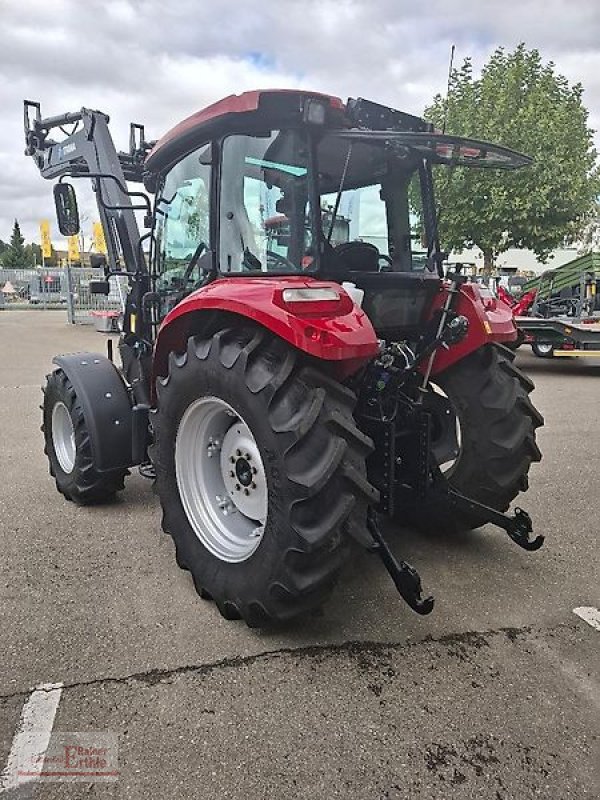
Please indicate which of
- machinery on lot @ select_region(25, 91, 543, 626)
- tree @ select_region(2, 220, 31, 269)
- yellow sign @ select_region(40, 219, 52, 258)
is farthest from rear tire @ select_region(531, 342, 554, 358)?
tree @ select_region(2, 220, 31, 269)

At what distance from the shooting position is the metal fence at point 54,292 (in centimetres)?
2014

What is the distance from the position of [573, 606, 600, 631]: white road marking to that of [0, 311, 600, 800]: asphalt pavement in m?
0.05

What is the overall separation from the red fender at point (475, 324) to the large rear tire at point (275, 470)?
112 centimetres

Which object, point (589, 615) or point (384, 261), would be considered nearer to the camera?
point (589, 615)

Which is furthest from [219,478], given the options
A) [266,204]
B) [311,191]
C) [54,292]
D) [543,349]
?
[54,292]

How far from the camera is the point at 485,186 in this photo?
42.6 feet

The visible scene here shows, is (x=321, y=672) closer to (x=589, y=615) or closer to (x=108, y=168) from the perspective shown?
(x=589, y=615)

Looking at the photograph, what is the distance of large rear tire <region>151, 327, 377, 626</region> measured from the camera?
8.40 feet

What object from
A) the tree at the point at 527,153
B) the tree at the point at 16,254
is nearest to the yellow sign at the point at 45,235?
the tree at the point at 527,153

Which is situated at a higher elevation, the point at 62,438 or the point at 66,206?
the point at 66,206

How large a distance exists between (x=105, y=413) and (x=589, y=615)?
3084 millimetres

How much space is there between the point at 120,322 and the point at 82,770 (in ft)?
11.1

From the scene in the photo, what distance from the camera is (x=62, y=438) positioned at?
4.71 meters

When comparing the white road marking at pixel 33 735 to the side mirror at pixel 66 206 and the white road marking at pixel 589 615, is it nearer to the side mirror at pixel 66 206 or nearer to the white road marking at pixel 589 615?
the white road marking at pixel 589 615
